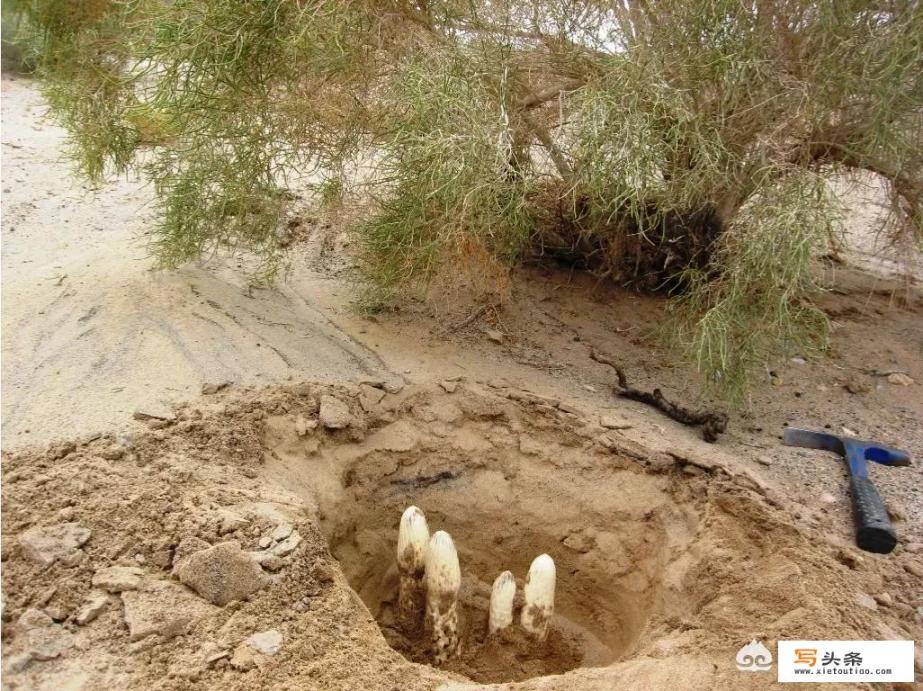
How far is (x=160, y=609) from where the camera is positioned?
255 cm

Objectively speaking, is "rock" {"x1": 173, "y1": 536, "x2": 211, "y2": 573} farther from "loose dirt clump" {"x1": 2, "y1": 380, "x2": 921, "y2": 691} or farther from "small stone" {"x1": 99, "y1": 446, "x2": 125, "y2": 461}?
"small stone" {"x1": 99, "y1": 446, "x2": 125, "y2": 461}

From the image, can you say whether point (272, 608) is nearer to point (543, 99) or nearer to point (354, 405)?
point (354, 405)

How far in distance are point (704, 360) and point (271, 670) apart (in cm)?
264

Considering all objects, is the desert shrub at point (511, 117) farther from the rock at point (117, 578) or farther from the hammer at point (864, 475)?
the rock at point (117, 578)

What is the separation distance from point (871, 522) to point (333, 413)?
7.76 ft

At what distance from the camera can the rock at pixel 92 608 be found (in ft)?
8.07

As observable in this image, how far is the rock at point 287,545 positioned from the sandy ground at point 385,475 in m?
0.03

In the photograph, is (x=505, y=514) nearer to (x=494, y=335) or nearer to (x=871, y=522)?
(x=494, y=335)

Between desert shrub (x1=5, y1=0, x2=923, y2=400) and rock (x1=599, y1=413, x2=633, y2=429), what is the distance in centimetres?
49

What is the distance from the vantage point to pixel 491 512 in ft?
13.0

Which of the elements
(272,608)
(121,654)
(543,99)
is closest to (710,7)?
(543,99)

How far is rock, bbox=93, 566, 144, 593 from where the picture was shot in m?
2.57

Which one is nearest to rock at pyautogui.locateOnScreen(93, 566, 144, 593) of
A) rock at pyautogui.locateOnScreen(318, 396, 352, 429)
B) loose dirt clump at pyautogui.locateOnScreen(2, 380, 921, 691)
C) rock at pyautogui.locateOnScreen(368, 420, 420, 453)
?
loose dirt clump at pyautogui.locateOnScreen(2, 380, 921, 691)

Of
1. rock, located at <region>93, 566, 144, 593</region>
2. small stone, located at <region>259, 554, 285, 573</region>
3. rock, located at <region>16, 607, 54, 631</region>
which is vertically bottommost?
rock, located at <region>16, 607, 54, 631</region>
